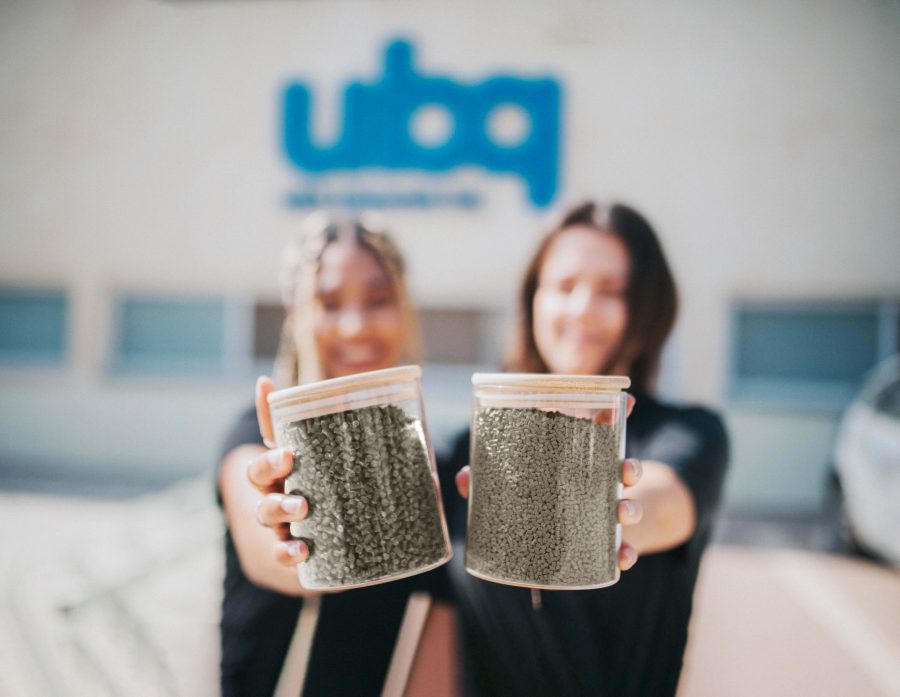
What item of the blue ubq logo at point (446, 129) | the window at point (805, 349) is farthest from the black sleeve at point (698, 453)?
the window at point (805, 349)

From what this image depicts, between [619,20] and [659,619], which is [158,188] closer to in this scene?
[619,20]

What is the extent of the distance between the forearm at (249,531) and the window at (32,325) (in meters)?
6.84

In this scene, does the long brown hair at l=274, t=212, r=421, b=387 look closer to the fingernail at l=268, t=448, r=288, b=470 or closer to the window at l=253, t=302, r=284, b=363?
the fingernail at l=268, t=448, r=288, b=470

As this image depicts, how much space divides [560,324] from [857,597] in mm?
3532

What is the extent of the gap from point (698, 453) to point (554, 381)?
1.78 feet

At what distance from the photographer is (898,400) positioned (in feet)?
13.1

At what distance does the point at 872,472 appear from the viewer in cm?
387

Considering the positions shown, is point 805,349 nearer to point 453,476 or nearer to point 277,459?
point 453,476

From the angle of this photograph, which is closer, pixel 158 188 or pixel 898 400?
pixel 898 400

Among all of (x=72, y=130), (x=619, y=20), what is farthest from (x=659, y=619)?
(x=72, y=130)

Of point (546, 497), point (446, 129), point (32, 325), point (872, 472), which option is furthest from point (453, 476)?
point (32, 325)

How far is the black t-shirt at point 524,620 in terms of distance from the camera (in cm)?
108

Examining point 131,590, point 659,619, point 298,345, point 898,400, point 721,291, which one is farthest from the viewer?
point 721,291

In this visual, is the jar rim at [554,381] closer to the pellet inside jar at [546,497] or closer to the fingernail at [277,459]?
the pellet inside jar at [546,497]
